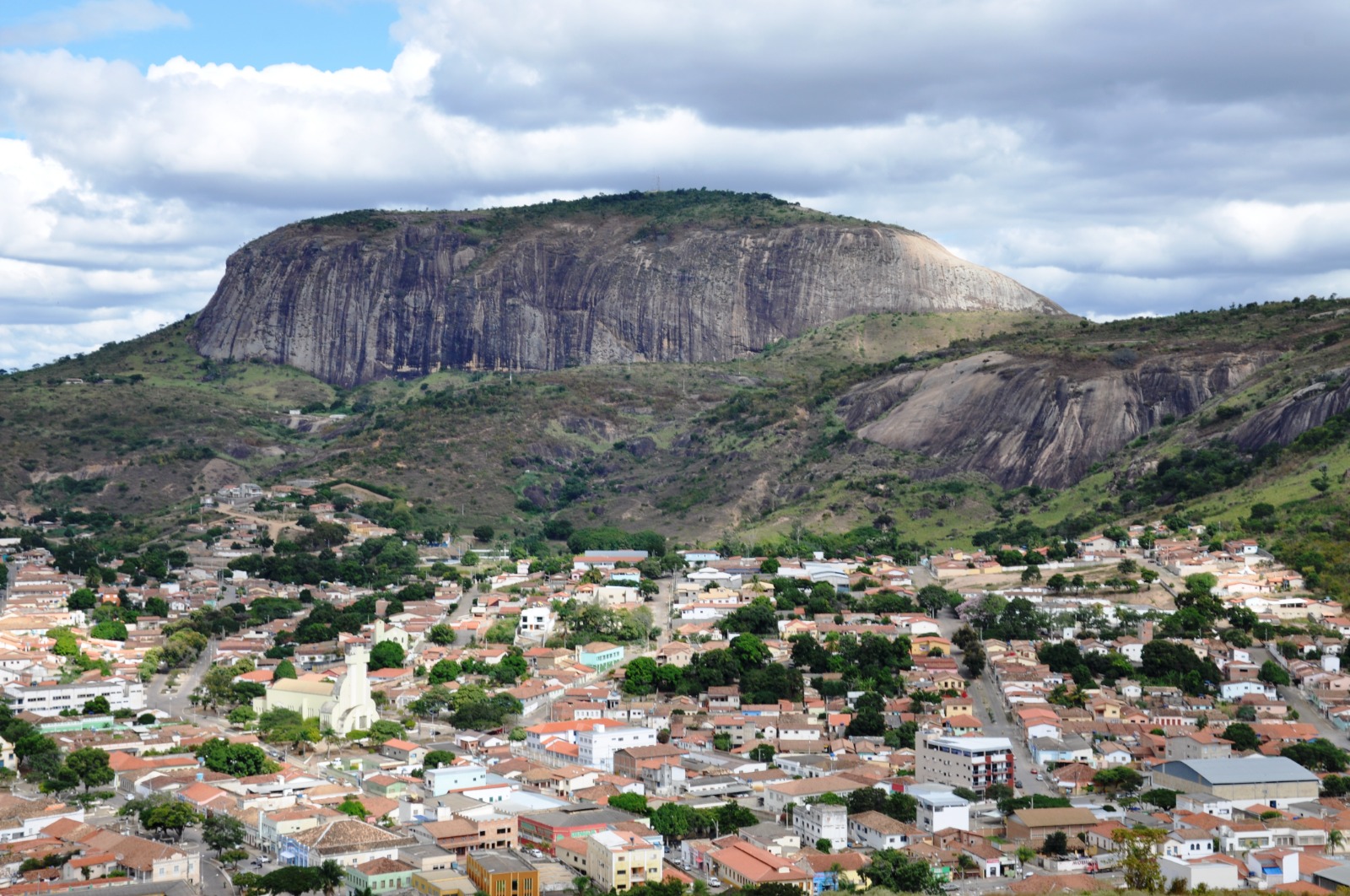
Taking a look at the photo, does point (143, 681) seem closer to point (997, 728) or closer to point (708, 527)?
point (997, 728)

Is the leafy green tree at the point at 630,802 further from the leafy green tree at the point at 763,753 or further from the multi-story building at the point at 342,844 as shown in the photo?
the leafy green tree at the point at 763,753

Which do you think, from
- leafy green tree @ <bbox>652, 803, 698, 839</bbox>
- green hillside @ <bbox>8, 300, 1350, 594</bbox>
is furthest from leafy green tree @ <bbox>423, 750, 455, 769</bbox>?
green hillside @ <bbox>8, 300, 1350, 594</bbox>

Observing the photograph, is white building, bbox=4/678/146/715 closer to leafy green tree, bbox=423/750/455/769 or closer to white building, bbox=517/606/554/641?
leafy green tree, bbox=423/750/455/769

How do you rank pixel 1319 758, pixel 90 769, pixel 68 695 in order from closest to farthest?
pixel 90 769 < pixel 1319 758 < pixel 68 695

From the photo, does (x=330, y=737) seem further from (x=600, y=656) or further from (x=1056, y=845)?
(x=1056, y=845)

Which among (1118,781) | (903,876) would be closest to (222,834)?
(903,876)
